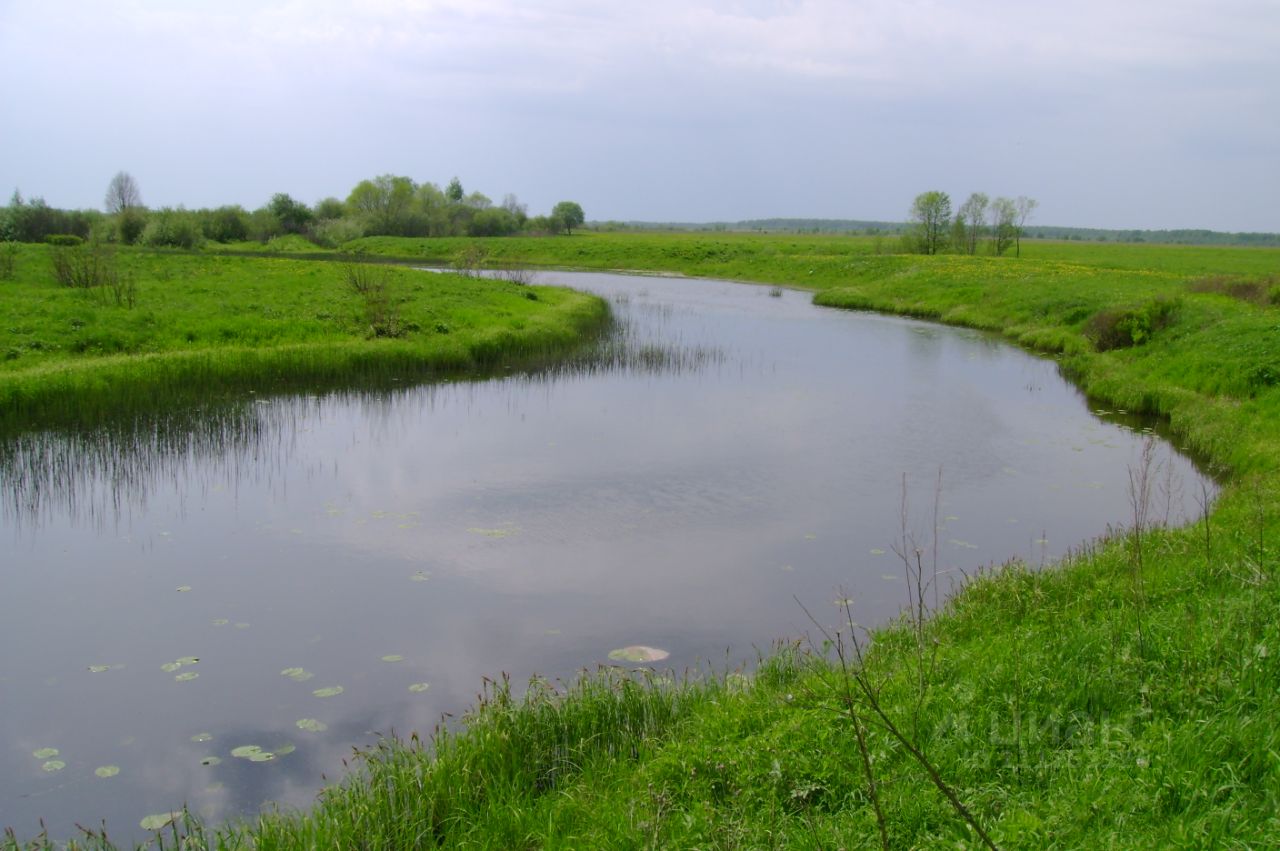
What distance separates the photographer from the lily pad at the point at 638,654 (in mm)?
7027

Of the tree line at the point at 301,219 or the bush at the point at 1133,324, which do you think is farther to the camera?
the tree line at the point at 301,219

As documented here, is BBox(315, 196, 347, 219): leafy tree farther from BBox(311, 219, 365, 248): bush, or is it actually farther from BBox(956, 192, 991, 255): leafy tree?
BBox(956, 192, 991, 255): leafy tree

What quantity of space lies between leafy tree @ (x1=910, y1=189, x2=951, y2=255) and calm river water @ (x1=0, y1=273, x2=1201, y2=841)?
177 feet

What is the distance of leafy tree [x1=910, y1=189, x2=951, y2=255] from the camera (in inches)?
2694

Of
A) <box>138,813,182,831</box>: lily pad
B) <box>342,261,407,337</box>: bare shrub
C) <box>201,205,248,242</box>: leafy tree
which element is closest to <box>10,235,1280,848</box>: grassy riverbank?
<box>138,813,182,831</box>: lily pad

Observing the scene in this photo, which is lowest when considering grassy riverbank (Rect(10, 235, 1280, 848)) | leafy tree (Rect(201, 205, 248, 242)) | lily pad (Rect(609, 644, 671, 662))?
lily pad (Rect(609, 644, 671, 662))

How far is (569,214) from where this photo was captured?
115m

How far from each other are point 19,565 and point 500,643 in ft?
16.1

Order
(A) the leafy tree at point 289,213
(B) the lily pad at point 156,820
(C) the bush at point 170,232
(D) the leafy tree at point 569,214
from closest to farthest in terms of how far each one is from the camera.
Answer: (B) the lily pad at point 156,820, (C) the bush at point 170,232, (A) the leafy tree at point 289,213, (D) the leafy tree at point 569,214

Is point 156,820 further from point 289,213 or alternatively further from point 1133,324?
point 289,213

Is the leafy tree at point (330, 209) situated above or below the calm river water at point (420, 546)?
above

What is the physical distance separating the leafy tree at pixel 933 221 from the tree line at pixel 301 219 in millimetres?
44043

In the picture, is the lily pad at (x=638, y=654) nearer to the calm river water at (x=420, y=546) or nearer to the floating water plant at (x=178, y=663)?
the calm river water at (x=420, y=546)

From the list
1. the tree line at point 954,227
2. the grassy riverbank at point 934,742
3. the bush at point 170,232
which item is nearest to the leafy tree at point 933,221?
the tree line at point 954,227
